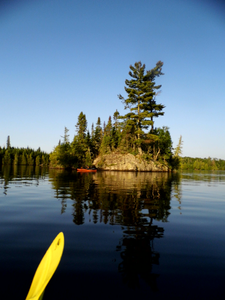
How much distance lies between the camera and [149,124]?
44125mm

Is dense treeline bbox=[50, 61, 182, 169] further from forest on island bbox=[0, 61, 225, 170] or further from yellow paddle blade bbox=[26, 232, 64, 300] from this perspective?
yellow paddle blade bbox=[26, 232, 64, 300]

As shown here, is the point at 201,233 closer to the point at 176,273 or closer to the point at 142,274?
the point at 176,273

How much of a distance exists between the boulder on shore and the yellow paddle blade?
42.9m

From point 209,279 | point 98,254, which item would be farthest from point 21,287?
point 209,279

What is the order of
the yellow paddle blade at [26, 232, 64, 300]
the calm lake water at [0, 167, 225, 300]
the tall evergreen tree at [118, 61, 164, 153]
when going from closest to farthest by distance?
the yellow paddle blade at [26, 232, 64, 300] → the calm lake water at [0, 167, 225, 300] → the tall evergreen tree at [118, 61, 164, 153]

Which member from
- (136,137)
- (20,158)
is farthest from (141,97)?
(20,158)

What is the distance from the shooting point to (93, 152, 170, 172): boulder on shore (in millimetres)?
45719

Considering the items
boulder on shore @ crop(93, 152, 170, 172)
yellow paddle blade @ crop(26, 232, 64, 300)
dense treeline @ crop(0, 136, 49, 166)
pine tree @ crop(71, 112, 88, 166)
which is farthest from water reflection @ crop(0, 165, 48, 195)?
dense treeline @ crop(0, 136, 49, 166)

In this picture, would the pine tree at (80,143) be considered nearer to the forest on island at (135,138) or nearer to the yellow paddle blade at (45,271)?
the forest on island at (135,138)

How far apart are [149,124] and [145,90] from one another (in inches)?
345

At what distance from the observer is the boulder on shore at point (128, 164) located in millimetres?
45719

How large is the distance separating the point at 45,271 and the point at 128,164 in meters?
44.1

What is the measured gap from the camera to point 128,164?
4609 centimetres

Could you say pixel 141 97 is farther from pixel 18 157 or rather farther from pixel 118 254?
pixel 18 157
